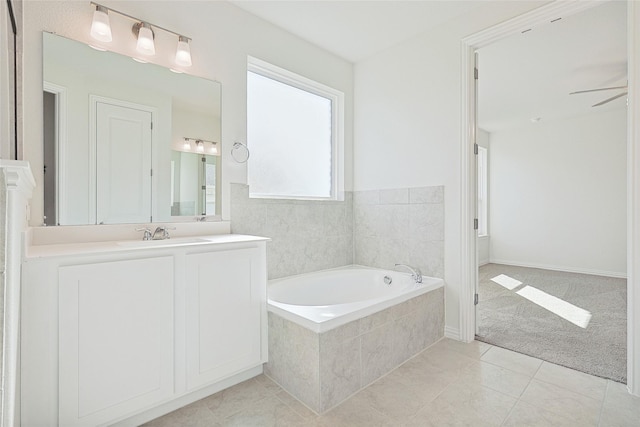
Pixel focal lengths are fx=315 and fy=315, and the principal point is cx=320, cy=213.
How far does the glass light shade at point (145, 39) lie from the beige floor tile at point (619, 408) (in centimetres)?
324

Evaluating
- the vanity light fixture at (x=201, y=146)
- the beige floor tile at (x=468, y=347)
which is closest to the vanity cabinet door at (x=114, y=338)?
the vanity light fixture at (x=201, y=146)

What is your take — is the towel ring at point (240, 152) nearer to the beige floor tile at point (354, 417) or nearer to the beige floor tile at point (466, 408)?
the beige floor tile at point (354, 417)

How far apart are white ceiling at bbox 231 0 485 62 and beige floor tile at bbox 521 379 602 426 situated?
2707 millimetres

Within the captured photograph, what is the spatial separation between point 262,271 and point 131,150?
43.9 inches

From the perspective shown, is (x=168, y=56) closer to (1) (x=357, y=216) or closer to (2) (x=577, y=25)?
(1) (x=357, y=216)

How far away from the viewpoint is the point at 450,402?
1.75 metres

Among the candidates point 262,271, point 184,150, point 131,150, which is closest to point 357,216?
point 262,271

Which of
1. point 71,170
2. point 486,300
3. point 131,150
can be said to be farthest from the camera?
point 486,300

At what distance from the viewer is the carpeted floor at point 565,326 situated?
87.3 inches

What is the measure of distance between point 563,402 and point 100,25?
10.9 feet

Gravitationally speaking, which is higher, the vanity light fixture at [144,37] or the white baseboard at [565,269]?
the vanity light fixture at [144,37]

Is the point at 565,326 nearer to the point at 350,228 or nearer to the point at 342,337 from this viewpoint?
the point at 350,228

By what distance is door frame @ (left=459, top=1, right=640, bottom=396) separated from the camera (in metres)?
1.78

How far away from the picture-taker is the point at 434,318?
8.30 feet
